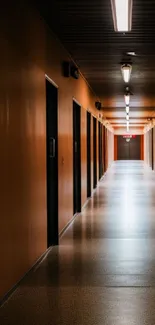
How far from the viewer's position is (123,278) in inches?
214

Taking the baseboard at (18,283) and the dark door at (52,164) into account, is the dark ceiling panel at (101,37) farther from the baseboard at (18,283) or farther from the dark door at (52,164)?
the baseboard at (18,283)

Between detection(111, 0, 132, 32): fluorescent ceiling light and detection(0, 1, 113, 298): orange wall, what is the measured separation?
90 centimetres

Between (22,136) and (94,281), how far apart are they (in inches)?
61.2

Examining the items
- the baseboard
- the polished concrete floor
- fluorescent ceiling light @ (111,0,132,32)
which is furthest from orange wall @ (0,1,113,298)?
fluorescent ceiling light @ (111,0,132,32)

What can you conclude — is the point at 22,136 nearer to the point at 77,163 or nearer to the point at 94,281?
the point at 94,281

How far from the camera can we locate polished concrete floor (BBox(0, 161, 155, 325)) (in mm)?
4281

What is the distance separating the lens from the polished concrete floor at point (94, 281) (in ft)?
14.0

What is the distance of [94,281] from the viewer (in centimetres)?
534

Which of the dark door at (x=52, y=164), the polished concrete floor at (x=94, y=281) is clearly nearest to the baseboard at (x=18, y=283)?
the polished concrete floor at (x=94, y=281)

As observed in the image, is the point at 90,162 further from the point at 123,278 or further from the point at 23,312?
the point at 23,312

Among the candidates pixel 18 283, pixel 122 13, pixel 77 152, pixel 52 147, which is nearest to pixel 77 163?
pixel 77 152

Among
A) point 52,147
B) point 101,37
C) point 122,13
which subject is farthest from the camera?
point 101,37

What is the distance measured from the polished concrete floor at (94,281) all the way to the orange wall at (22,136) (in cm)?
24

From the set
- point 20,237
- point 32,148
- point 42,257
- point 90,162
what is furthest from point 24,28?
point 90,162
